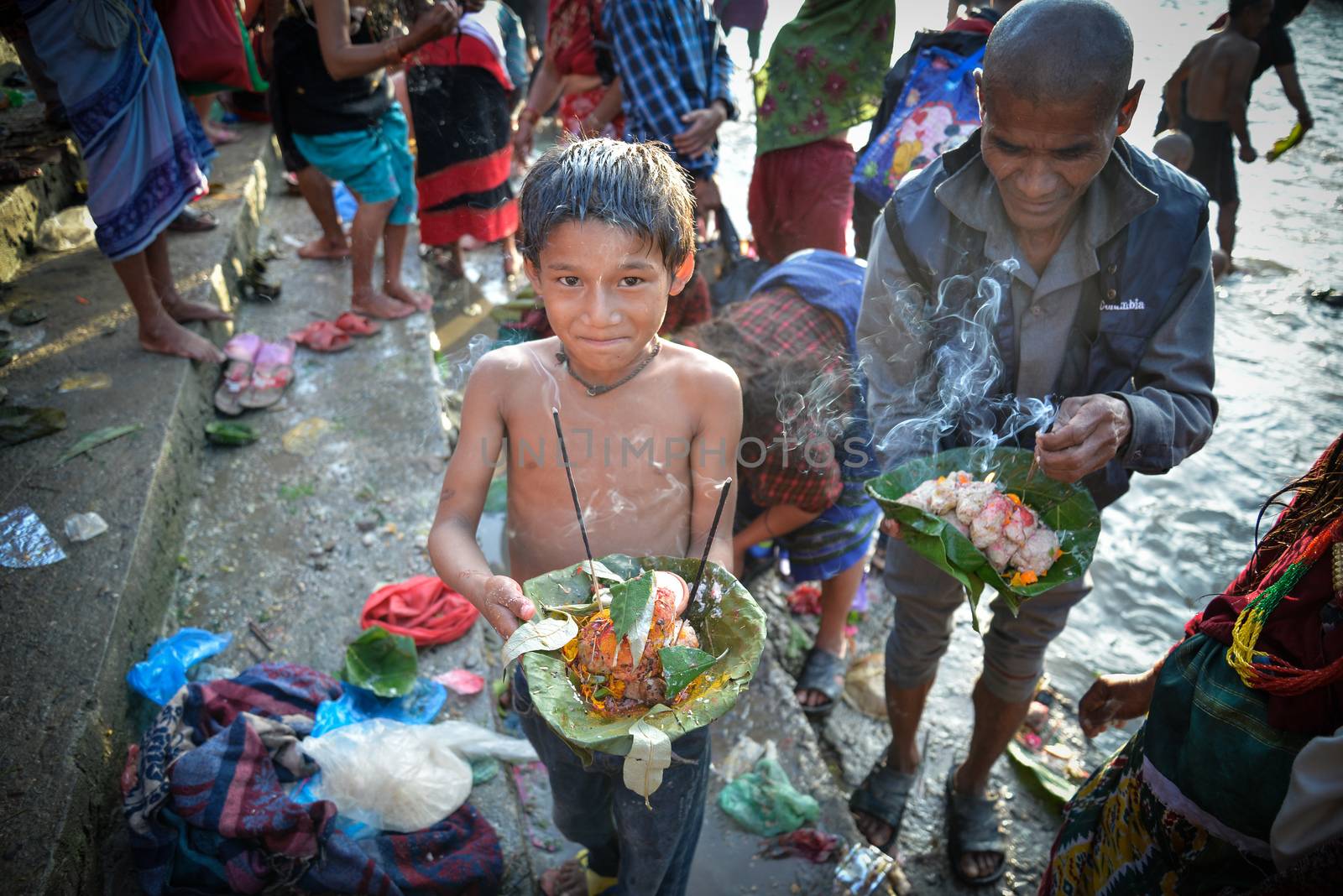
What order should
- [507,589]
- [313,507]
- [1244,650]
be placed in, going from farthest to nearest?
[313,507], [507,589], [1244,650]

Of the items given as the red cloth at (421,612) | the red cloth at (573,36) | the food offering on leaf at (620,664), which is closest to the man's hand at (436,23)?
the red cloth at (573,36)

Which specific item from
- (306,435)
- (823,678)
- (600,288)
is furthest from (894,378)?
(306,435)

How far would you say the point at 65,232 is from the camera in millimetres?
4734

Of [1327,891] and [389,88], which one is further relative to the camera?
[389,88]

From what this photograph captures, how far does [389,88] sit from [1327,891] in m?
5.42

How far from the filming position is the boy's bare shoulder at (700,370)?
2.11m

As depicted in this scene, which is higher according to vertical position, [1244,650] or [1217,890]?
[1244,650]

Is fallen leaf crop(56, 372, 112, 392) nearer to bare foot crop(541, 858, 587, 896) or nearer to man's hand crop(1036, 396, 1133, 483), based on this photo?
Result: bare foot crop(541, 858, 587, 896)

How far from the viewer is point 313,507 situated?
3750 mm

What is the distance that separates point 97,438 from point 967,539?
135 inches

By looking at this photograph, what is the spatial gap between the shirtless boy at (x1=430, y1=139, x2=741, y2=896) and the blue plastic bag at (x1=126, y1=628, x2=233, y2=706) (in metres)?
1.40

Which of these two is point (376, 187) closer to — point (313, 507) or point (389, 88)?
point (389, 88)

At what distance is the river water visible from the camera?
13.0 feet

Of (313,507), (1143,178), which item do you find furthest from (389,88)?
(1143,178)
